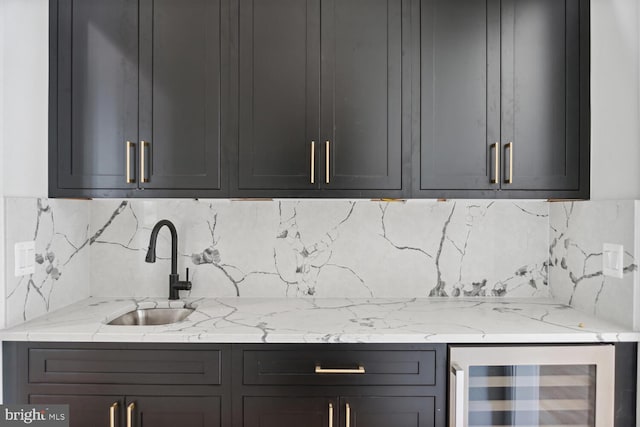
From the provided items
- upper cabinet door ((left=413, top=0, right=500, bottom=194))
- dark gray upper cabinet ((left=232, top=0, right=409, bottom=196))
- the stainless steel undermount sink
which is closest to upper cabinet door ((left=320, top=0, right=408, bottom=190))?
dark gray upper cabinet ((left=232, top=0, right=409, bottom=196))

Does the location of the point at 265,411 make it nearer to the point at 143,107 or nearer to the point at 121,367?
the point at 121,367

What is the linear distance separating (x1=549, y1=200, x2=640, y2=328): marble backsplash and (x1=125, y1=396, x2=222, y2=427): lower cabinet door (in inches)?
63.6

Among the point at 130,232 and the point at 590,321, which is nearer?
the point at 590,321

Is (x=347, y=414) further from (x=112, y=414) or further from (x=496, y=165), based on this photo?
(x=496, y=165)

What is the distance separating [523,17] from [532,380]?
1512 millimetres

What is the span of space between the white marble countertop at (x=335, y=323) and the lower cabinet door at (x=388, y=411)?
231 mm

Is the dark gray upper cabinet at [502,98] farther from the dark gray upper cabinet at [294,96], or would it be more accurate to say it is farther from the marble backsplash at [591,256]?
the marble backsplash at [591,256]

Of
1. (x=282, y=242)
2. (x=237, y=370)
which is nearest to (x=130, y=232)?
(x=282, y=242)

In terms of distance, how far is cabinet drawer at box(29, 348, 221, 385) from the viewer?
1.58 meters

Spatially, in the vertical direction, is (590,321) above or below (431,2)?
below

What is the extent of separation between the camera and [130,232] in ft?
7.26

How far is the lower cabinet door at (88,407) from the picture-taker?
158 centimetres

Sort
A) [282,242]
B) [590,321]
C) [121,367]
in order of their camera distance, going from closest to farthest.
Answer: [121,367] → [590,321] → [282,242]

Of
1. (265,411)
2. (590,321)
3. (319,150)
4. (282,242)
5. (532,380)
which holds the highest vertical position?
(319,150)
